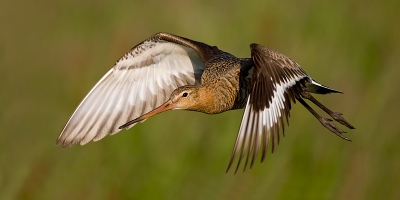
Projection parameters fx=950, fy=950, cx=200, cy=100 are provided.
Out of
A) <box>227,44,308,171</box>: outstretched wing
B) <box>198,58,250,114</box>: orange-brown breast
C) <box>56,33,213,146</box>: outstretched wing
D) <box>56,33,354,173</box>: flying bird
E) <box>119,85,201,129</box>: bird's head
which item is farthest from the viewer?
<box>56,33,213,146</box>: outstretched wing

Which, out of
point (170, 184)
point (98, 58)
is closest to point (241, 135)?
point (170, 184)

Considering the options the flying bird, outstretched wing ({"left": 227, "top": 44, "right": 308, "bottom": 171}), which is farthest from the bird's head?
outstretched wing ({"left": 227, "top": 44, "right": 308, "bottom": 171})

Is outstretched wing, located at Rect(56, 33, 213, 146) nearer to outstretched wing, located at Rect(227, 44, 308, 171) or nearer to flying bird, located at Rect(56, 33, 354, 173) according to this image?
flying bird, located at Rect(56, 33, 354, 173)

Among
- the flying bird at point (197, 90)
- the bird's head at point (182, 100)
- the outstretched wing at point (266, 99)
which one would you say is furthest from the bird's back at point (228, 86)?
the outstretched wing at point (266, 99)

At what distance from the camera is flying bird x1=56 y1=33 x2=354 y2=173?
816 cm

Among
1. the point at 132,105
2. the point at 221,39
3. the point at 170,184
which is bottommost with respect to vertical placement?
the point at 170,184

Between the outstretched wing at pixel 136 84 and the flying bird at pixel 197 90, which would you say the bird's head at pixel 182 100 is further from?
the outstretched wing at pixel 136 84

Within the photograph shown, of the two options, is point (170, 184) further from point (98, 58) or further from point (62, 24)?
point (62, 24)

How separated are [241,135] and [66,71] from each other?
4.34 m

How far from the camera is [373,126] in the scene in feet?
35.8

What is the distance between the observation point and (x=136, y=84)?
34.6 feet

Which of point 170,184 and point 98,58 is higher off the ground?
point 98,58

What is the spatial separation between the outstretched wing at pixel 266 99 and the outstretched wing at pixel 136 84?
65.2 inches

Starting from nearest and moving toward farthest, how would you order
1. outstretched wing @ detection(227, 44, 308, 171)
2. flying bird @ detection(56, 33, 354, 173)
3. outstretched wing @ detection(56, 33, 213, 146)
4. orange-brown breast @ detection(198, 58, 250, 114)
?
1. outstretched wing @ detection(227, 44, 308, 171)
2. flying bird @ detection(56, 33, 354, 173)
3. orange-brown breast @ detection(198, 58, 250, 114)
4. outstretched wing @ detection(56, 33, 213, 146)
